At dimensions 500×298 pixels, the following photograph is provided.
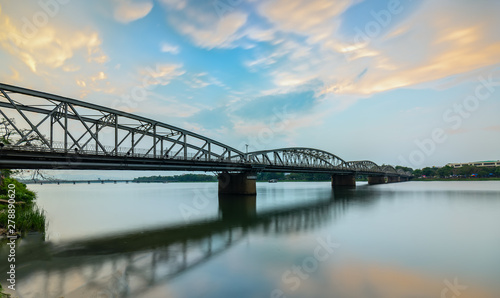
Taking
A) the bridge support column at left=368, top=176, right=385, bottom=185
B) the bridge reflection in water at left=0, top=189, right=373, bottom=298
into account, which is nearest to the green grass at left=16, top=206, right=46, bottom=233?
the bridge reflection in water at left=0, top=189, right=373, bottom=298

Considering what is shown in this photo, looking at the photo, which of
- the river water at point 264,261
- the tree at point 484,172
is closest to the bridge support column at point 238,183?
the river water at point 264,261

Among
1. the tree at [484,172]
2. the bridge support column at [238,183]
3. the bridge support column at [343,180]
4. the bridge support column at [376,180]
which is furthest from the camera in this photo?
the tree at [484,172]

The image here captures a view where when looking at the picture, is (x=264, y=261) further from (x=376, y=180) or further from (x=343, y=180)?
(x=376, y=180)

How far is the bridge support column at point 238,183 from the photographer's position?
58.7 m

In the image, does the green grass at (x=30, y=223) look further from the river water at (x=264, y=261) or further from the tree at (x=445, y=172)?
the tree at (x=445, y=172)

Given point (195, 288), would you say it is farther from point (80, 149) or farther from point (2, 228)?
point (80, 149)

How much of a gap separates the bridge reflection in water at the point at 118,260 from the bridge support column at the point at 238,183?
35046 millimetres

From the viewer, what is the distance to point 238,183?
2338 inches

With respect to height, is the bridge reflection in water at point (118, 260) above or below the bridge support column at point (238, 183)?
below

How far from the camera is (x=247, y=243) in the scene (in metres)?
18.2

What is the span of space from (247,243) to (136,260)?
290 inches

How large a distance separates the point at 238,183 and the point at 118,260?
1804 inches

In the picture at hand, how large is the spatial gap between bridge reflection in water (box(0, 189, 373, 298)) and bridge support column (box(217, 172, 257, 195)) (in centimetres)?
3505

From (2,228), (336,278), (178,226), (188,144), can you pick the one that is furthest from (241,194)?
(336,278)
